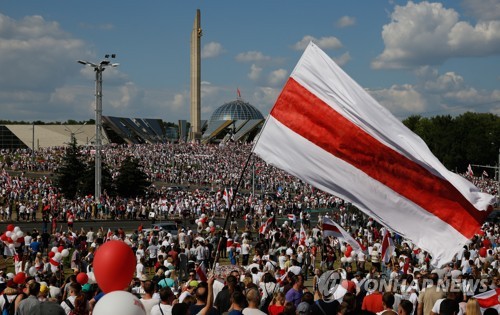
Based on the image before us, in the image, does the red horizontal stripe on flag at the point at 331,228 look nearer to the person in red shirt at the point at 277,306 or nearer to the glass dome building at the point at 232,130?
the person in red shirt at the point at 277,306

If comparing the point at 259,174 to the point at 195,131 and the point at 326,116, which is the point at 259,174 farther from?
the point at 195,131

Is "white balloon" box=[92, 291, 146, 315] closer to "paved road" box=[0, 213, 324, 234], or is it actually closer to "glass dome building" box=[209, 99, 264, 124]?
"paved road" box=[0, 213, 324, 234]

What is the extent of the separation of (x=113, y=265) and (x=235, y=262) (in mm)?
17238

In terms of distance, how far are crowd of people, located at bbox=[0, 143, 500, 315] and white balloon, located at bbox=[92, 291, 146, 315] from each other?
1.28 m

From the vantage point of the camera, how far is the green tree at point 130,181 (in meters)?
52.4

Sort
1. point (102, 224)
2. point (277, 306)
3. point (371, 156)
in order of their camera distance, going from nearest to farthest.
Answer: point (371, 156), point (277, 306), point (102, 224)

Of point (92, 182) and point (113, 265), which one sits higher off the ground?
point (92, 182)

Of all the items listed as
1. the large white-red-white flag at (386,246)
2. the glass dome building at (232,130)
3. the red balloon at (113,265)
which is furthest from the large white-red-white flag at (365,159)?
the glass dome building at (232,130)

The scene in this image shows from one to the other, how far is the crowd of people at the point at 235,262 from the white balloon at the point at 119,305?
128cm

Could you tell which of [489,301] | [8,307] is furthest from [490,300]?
[8,307]

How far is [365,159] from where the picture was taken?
25.1 ft

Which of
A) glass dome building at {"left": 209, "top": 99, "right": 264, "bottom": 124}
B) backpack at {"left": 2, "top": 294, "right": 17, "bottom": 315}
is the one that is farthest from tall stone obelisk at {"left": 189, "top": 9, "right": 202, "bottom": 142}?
backpack at {"left": 2, "top": 294, "right": 17, "bottom": 315}

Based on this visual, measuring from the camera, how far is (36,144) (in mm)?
123125

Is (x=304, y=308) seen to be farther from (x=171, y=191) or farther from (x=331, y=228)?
(x=171, y=191)
